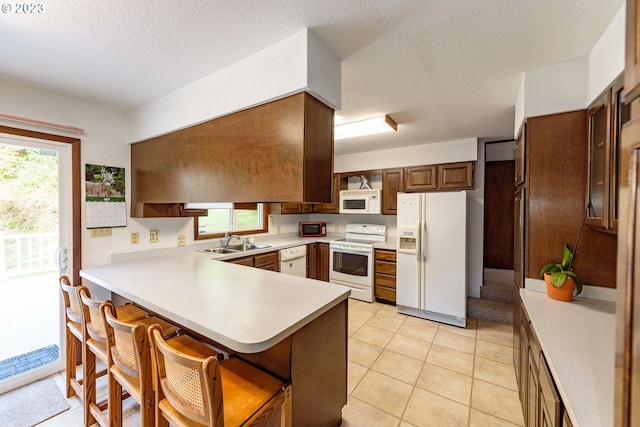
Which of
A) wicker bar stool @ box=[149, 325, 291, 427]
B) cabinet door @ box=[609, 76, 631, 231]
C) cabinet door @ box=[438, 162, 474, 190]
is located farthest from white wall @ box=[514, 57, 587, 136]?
A: wicker bar stool @ box=[149, 325, 291, 427]

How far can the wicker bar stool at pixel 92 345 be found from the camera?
1518mm

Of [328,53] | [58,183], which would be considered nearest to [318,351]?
[328,53]

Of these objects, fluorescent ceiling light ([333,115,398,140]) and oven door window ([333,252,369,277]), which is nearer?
fluorescent ceiling light ([333,115,398,140])

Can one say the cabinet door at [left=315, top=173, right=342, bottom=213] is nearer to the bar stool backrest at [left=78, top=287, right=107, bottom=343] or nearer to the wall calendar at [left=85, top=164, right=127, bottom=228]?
the wall calendar at [left=85, top=164, right=127, bottom=228]

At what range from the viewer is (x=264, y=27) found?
1377mm

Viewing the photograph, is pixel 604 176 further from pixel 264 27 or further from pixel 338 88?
pixel 264 27

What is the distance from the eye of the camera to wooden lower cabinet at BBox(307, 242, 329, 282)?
429 centimetres

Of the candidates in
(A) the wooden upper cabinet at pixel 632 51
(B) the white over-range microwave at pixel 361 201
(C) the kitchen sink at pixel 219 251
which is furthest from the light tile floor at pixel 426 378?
(A) the wooden upper cabinet at pixel 632 51

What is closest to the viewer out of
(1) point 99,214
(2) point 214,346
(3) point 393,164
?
(2) point 214,346

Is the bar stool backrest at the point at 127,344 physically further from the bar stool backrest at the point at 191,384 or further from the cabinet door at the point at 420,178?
the cabinet door at the point at 420,178

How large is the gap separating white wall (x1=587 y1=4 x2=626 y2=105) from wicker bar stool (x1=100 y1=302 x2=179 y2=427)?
98.5 inches

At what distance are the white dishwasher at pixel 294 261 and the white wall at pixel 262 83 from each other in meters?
2.17

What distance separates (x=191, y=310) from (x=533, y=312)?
6.28 ft

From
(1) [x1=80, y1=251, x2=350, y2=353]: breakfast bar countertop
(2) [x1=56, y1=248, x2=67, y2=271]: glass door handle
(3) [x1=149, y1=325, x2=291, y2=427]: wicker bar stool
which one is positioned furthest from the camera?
(2) [x1=56, y1=248, x2=67, y2=271]: glass door handle
